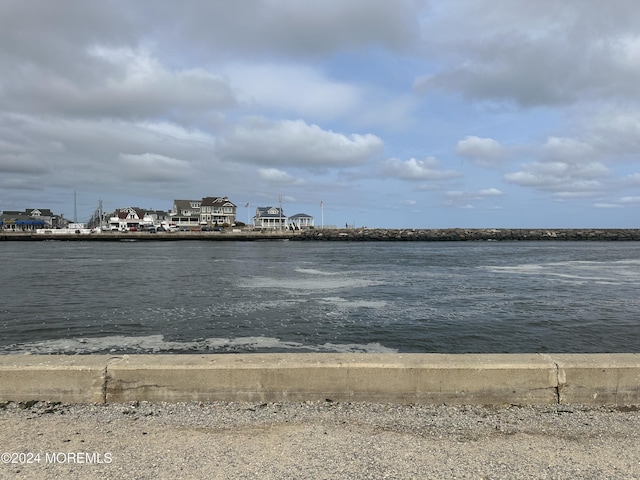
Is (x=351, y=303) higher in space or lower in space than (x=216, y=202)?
lower

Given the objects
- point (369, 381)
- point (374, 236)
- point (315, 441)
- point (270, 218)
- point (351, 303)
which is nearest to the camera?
point (315, 441)

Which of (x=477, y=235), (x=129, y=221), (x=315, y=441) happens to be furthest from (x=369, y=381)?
(x=129, y=221)

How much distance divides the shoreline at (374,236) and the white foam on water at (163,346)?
319 ft

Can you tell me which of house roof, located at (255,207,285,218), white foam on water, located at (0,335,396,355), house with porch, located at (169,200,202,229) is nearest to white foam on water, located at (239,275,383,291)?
white foam on water, located at (0,335,396,355)

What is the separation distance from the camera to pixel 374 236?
11694cm

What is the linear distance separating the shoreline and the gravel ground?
10515 centimetres

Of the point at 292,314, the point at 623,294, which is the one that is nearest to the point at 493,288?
the point at 623,294

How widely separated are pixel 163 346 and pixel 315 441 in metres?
8.29

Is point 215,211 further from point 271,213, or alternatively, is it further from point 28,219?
point 28,219

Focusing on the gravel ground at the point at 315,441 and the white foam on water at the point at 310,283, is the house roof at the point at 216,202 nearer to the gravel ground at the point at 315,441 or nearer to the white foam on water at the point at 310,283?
the white foam on water at the point at 310,283

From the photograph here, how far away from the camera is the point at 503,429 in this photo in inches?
190

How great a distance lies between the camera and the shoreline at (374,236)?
360 feet

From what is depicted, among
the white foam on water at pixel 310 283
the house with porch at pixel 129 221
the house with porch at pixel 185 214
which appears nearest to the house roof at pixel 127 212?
the house with porch at pixel 129 221

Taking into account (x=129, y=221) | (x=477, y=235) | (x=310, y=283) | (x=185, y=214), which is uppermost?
(x=185, y=214)
